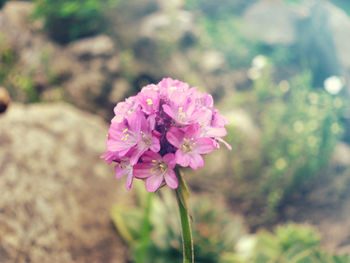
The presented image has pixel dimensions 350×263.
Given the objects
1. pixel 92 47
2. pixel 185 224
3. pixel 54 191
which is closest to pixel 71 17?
pixel 92 47

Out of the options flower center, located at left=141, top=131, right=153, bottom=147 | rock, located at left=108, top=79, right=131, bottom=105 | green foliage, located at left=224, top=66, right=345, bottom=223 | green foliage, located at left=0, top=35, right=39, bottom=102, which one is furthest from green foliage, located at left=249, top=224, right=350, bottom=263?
green foliage, located at left=0, top=35, right=39, bottom=102

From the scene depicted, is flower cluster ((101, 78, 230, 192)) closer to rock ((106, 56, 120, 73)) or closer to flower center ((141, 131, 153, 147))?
flower center ((141, 131, 153, 147))

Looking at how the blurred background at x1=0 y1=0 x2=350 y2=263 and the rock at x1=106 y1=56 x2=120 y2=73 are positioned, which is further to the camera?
the rock at x1=106 y1=56 x2=120 y2=73

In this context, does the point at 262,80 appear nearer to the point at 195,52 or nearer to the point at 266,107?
the point at 266,107

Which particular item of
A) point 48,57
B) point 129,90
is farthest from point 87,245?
point 48,57

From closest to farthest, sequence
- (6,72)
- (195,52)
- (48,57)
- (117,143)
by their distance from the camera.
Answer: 1. (117,143)
2. (6,72)
3. (48,57)
4. (195,52)

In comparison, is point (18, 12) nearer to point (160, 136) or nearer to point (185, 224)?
point (160, 136)

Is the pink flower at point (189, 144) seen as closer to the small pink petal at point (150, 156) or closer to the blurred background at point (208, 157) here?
the small pink petal at point (150, 156)

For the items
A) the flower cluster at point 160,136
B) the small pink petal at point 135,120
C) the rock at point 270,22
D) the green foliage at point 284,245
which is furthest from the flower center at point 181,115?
the rock at point 270,22
